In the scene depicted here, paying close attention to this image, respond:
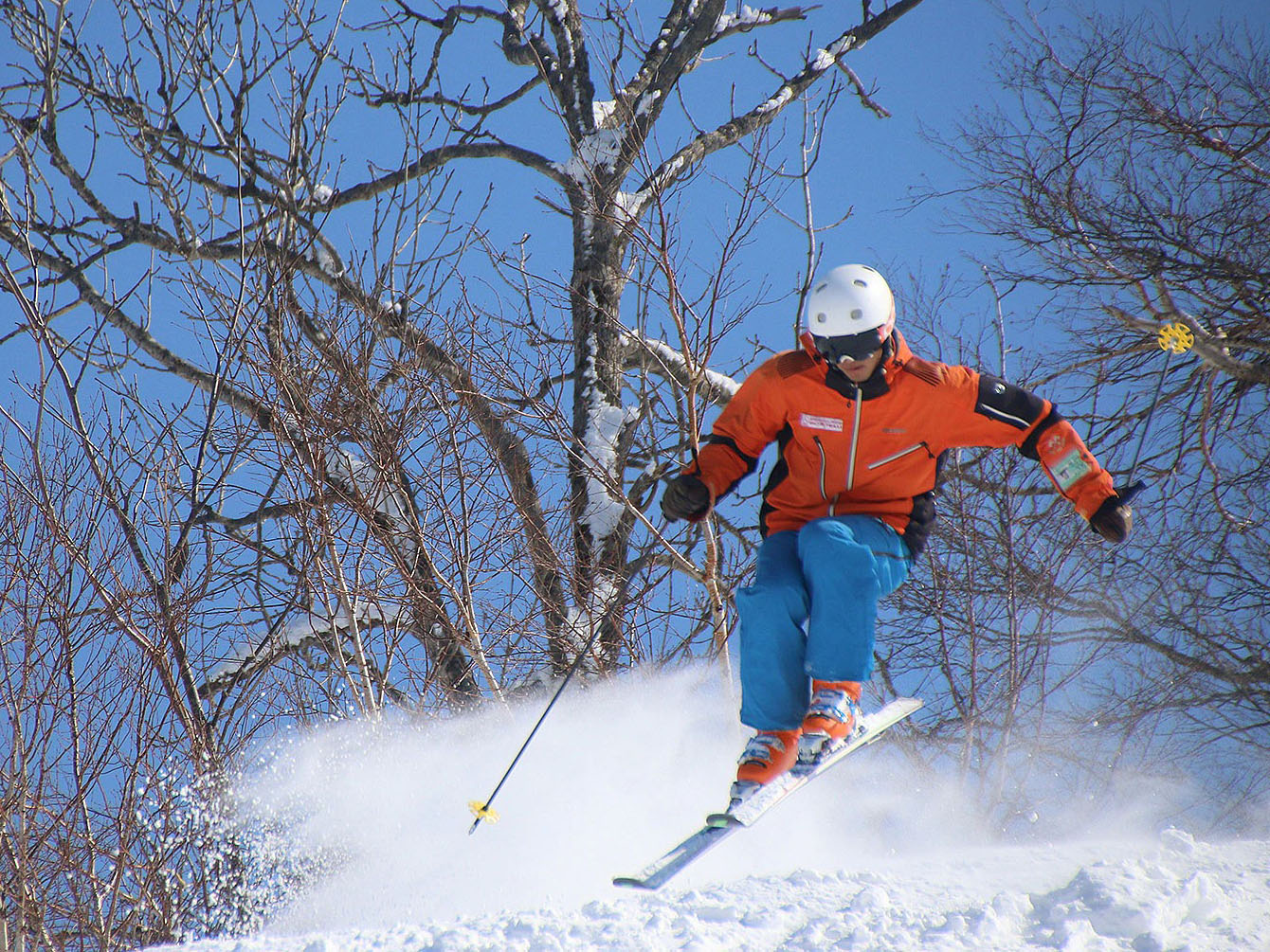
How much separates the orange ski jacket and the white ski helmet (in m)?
0.15

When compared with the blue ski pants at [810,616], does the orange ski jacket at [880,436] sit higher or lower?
higher

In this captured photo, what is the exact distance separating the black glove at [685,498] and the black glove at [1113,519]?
60.6 inches

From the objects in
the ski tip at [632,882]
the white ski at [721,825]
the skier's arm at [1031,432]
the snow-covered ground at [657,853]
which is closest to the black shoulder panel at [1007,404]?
the skier's arm at [1031,432]

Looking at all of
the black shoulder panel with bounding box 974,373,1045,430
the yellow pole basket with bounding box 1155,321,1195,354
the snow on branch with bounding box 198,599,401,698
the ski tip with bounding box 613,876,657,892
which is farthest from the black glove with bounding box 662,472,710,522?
the snow on branch with bounding box 198,599,401,698

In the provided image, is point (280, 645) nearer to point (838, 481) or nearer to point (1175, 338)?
point (838, 481)

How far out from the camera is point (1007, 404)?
416 cm

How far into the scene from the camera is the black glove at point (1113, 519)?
3938 millimetres

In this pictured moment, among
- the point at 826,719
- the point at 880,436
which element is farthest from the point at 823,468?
the point at 826,719

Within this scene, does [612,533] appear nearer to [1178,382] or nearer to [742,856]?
[742,856]

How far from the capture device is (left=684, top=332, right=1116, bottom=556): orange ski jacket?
4.06 meters

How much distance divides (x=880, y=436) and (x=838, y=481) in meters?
0.26

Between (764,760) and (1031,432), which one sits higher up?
(1031,432)

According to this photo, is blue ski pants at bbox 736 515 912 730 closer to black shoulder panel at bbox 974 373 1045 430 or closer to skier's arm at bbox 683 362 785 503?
skier's arm at bbox 683 362 785 503

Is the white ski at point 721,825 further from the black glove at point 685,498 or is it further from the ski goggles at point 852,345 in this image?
the ski goggles at point 852,345
